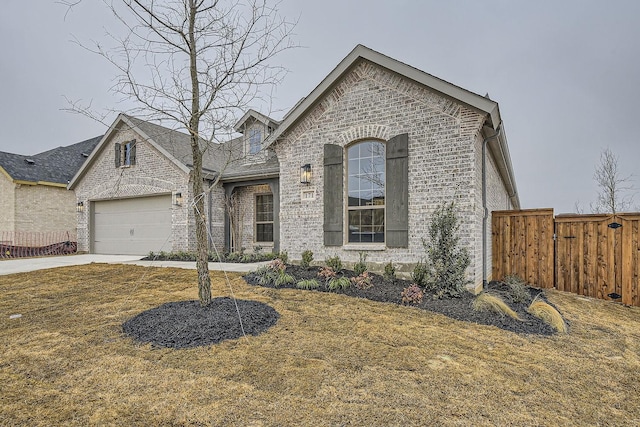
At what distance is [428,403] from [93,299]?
580 cm

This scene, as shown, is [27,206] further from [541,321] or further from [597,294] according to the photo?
[597,294]

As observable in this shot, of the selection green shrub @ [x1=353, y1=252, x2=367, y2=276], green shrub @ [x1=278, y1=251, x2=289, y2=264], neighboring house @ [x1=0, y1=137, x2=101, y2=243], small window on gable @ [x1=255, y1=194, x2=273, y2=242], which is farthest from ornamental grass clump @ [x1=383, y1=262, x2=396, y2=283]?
neighboring house @ [x1=0, y1=137, x2=101, y2=243]

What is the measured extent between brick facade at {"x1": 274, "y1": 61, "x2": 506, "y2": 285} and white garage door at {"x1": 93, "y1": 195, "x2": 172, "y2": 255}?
681 centimetres

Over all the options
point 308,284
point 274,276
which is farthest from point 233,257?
point 308,284

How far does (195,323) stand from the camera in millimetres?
→ 3926

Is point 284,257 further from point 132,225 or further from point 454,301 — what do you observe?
point 132,225

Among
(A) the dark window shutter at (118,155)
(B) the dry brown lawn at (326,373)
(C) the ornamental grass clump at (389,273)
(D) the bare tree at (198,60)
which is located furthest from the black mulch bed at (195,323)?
(A) the dark window shutter at (118,155)

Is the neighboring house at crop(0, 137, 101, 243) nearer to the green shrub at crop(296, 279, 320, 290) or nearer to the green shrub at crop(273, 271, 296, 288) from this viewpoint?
the green shrub at crop(273, 271, 296, 288)

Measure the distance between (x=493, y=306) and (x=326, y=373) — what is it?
329cm

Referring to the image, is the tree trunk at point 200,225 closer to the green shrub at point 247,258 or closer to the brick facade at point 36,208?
the green shrub at point 247,258

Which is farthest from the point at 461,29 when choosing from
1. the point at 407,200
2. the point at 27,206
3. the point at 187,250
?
the point at 27,206

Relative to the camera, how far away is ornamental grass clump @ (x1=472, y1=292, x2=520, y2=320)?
4773 mm

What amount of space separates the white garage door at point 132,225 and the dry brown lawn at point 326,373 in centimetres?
804

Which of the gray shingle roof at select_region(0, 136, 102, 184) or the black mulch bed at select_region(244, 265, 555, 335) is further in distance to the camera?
the gray shingle roof at select_region(0, 136, 102, 184)
